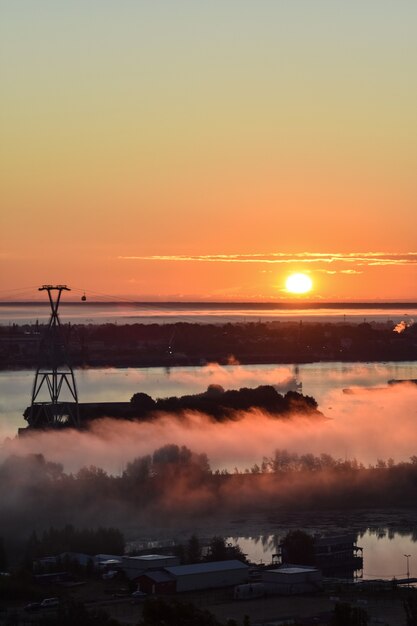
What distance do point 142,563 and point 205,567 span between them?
1.94ft

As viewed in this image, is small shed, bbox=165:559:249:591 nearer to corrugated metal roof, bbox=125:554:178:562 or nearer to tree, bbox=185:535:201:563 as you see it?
corrugated metal roof, bbox=125:554:178:562

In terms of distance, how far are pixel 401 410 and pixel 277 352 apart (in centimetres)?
2563

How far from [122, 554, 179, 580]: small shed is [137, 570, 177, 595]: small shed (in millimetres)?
228

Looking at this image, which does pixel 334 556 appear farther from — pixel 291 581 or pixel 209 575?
pixel 209 575

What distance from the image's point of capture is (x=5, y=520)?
1631cm

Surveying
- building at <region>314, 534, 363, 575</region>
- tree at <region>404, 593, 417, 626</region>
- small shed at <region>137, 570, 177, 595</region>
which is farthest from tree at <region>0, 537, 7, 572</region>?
tree at <region>404, 593, 417, 626</region>

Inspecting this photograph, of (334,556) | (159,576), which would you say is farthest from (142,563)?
(334,556)

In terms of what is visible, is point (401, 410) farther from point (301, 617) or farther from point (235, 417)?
point (301, 617)

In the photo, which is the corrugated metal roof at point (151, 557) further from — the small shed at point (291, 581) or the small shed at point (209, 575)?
the small shed at point (291, 581)

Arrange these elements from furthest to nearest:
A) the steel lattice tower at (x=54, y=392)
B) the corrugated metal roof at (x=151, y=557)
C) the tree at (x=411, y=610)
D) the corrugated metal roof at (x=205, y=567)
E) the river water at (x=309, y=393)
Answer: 1. the steel lattice tower at (x=54, y=392)
2. the river water at (x=309, y=393)
3. the corrugated metal roof at (x=151, y=557)
4. the corrugated metal roof at (x=205, y=567)
5. the tree at (x=411, y=610)

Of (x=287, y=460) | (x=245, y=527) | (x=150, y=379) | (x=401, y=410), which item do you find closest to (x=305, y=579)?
(x=245, y=527)

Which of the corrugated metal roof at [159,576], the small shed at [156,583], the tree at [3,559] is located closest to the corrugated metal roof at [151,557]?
the corrugated metal roof at [159,576]

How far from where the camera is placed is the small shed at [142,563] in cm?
1387

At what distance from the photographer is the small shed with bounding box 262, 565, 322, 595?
535 inches
